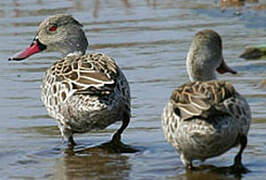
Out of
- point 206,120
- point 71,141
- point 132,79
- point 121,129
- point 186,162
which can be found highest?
point 206,120

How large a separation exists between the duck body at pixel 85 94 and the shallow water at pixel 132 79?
1.01 feet

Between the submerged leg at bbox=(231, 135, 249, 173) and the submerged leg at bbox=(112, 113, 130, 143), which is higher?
the submerged leg at bbox=(231, 135, 249, 173)

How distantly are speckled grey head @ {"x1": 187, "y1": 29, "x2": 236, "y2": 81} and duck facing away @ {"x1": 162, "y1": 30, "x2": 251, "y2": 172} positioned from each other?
21 cm

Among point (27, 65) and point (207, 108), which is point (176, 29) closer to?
point (27, 65)

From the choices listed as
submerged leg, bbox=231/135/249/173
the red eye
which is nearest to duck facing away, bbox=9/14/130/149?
the red eye

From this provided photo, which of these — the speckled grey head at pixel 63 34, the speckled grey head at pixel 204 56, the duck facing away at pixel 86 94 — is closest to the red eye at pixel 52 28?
the speckled grey head at pixel 63 34

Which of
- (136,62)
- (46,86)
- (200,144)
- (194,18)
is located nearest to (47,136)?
(46,86)

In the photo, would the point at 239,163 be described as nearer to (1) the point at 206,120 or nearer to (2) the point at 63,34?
(1) the point at 206,120

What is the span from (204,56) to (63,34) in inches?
103

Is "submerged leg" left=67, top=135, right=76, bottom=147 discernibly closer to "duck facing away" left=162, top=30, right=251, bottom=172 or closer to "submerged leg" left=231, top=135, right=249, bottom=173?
"duck facing away" left=162, top=30, right=251, bottom=172

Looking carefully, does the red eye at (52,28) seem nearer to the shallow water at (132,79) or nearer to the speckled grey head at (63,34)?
the speckled grey head at (63,34)

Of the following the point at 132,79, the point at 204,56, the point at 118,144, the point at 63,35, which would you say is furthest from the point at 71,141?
the point at 132,79

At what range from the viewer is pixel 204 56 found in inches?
326

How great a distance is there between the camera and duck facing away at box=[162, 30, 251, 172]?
284 inches
